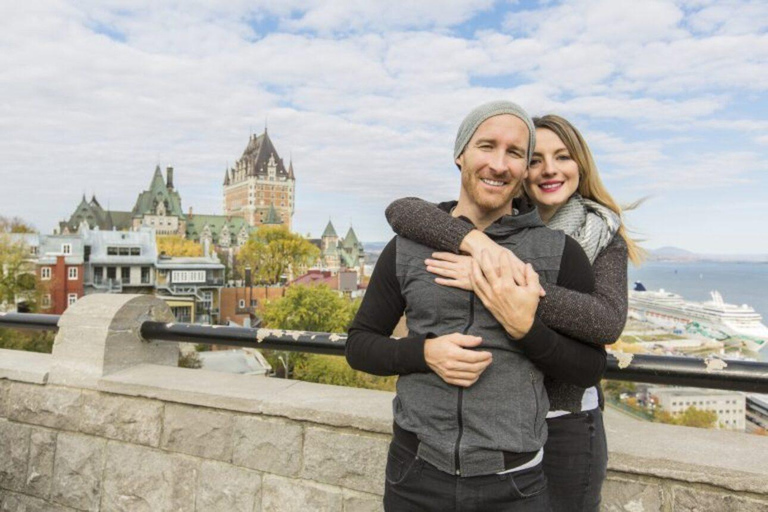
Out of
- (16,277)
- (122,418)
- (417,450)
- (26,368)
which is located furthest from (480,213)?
(16,277)

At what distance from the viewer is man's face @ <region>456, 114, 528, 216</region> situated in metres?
1.44

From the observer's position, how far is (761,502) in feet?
5.46

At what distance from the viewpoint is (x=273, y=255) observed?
67.9 metres

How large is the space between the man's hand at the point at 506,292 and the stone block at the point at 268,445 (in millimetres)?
1358

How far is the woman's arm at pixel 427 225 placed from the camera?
140 centimetres

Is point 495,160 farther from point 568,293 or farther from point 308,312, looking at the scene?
point 308,312

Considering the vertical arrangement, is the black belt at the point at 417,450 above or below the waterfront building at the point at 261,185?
below

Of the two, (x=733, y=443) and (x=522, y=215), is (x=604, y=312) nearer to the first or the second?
(x=522, y=215)

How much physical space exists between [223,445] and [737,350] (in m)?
72.6

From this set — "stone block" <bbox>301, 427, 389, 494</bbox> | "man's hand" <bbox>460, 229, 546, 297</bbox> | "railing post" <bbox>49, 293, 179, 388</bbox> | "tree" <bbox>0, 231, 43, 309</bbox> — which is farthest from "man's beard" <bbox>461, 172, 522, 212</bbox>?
"tree" <bbox>0, 231, 43, 309</bbox>

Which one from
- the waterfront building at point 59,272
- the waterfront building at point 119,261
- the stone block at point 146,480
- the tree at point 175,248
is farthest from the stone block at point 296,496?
the tree at point 175,248

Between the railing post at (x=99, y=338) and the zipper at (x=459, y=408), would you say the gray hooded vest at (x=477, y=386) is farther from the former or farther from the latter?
the railing post at (x=99, y=338)

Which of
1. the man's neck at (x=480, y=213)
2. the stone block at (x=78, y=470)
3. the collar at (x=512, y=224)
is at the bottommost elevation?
the stone block at (x=78, y=470)

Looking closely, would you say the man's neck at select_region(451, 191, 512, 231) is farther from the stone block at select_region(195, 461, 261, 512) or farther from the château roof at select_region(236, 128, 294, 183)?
the château roof at select_region(236, 128, 294, 183)
